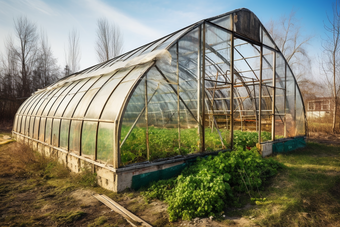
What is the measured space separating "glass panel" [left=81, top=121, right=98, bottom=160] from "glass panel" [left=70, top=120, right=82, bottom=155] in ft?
1.04

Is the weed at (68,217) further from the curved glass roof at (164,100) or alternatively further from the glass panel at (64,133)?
the glass panel at (64,133)

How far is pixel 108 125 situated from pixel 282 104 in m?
9.61

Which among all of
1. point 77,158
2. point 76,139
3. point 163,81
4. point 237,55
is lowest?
point 77,158

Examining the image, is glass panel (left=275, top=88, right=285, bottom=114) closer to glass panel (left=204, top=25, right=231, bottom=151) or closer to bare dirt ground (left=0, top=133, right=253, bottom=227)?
glass panel (left=204, top=25, right=231, bottom=151)

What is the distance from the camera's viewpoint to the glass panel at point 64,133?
8012 millimetres

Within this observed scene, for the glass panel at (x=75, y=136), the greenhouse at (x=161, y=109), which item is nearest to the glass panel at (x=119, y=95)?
the greenhouse at (x=161, y=109)

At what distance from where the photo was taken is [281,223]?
393 cm

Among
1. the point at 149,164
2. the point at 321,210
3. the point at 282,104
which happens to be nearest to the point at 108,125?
the point at 149,164

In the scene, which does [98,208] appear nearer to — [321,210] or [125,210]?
[125,210]

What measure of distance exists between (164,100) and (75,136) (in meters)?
3.38

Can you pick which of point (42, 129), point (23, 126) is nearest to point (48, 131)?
point (42, 129)

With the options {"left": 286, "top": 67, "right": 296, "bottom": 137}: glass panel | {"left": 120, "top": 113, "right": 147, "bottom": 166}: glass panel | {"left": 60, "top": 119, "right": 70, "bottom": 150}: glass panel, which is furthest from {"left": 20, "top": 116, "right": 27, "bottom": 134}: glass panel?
{"left": 286, "top": 67, "right": 296, "bottom": 137}: glass panel

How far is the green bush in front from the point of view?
167 inches

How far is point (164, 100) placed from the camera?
7.24 meters
